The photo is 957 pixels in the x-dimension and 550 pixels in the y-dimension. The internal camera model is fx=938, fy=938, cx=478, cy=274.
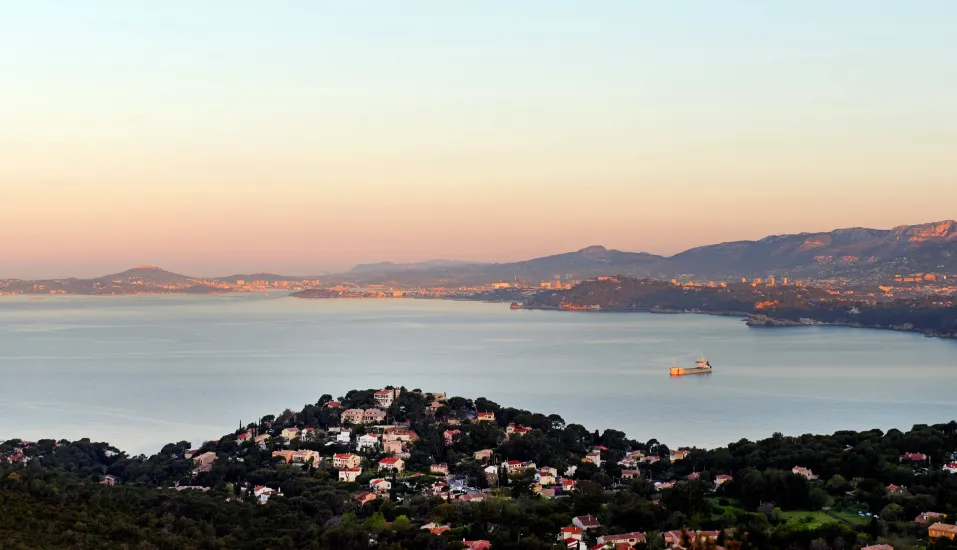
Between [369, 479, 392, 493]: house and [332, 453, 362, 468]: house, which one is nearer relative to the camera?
[369, 479, 392, 493]: house

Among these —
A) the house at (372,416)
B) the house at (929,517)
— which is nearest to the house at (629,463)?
the house at (372,416)

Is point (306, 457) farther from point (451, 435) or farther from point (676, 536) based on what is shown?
point (676, 536)

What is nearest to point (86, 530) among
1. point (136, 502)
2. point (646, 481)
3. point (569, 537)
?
point (136, 502)

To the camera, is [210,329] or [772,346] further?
[210,329]

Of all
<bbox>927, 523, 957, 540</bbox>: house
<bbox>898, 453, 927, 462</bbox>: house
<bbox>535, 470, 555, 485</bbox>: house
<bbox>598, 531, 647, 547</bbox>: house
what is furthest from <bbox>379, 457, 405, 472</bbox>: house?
<bbox>927, 523, 957, 540</bbox>: house

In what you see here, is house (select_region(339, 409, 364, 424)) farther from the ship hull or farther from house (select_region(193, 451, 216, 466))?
the ship hull

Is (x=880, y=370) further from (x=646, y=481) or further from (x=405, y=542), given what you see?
(x=405, y=542)
